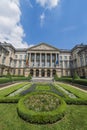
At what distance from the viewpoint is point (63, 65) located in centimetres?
6000

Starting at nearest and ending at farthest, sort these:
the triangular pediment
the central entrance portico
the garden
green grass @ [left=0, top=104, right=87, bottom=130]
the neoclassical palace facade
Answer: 1. green grass @ [left=0, top=104, right=87, bottom=130]
2. the garden
3. the neoclassical palace facade
4. the central entrance portico
5. the triangular pediment

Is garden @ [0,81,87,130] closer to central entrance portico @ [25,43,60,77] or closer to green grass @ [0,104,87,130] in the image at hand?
green grass @ [0,104,87,130]

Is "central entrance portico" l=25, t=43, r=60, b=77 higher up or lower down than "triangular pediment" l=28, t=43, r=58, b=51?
lower down

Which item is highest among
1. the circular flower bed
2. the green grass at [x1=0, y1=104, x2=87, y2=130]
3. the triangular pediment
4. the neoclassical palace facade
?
the triangular pediment

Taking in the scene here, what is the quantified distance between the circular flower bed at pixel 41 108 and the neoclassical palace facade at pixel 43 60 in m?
43.0

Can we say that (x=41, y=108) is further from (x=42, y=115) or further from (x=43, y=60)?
(x=43, y=60)

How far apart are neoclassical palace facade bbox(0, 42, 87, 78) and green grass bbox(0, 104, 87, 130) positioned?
143 feet

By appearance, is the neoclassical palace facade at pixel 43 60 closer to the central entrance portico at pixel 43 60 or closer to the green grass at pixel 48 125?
the central entrance portico at pixel 43 60

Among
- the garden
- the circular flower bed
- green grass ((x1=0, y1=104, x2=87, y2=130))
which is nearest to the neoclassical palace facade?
the circular flower bed

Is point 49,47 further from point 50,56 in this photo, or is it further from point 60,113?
point 60,113

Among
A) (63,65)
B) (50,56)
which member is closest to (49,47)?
(50,56)

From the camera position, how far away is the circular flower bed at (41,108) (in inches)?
232

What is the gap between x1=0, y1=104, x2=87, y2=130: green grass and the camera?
5.59 m

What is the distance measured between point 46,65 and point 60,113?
49.8 m
